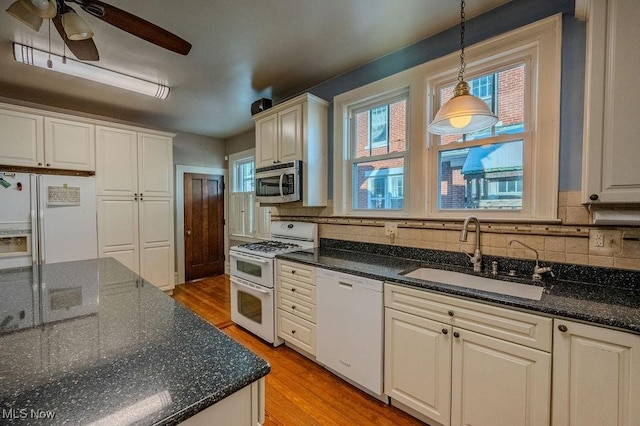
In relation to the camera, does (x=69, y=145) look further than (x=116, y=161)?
No

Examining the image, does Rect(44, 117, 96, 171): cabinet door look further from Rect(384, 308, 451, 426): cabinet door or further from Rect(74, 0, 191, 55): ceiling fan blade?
Rect(384, 308, 451, 426): cabinet door

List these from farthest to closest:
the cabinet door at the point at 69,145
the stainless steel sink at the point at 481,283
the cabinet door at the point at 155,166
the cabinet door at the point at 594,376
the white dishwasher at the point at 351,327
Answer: the cabinet door at the point at 155,166 < the cabinet door at the point at 69,145 < the white dishwasher at the point at 351,327 < the stainless steel sink at the point at 481,283 < the cabinet door at the point at 594,376

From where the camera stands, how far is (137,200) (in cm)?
382

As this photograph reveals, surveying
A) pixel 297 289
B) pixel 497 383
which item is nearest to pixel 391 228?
pixel 297 289

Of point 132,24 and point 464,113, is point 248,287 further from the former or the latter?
point 464,113

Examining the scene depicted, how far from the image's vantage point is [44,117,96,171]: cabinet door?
3.17m

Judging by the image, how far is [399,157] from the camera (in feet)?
8.30

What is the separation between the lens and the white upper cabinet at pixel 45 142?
293cm

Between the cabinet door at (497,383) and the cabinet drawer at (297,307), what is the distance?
1.13 metres

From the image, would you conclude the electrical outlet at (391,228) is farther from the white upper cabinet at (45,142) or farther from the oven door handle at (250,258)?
the white upper cabinet at (45,142)

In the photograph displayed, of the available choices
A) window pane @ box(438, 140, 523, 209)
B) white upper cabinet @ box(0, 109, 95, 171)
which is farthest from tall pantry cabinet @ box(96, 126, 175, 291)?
window pane @ box(438, 140, 523, 209)

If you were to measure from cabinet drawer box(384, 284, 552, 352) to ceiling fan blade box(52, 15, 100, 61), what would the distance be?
2.31 metres

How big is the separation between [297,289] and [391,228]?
0.99 m

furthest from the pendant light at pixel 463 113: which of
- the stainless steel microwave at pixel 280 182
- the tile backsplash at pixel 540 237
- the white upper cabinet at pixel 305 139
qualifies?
the stainless steel microwave at pixel 280 182
